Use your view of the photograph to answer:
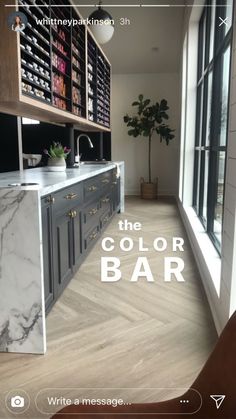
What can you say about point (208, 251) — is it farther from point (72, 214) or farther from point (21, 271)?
point (21, 271)

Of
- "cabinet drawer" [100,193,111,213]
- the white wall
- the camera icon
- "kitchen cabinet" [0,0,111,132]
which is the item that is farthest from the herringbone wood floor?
the white wall

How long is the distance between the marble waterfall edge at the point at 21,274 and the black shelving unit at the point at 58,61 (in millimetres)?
709

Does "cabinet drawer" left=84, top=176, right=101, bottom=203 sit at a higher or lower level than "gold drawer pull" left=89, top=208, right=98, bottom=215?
higher

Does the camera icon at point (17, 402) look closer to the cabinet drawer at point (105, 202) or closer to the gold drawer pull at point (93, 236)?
the gold drawer pull at point (93, 236)

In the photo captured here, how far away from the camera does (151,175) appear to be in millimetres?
6117

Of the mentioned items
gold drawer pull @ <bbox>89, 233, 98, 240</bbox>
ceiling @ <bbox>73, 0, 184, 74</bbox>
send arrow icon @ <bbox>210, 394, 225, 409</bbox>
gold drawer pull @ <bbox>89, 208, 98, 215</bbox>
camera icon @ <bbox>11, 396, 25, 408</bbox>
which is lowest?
camera icon @ <bbox>11, 396, 25, 408</bbox>

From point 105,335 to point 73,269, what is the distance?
24.0 inches

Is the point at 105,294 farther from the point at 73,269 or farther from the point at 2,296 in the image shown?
the point at 2,296

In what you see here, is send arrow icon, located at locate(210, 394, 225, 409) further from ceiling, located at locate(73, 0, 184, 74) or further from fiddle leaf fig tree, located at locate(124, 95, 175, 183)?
fiddle leaf fig tree, located at locate(124, 95, 175, 183)

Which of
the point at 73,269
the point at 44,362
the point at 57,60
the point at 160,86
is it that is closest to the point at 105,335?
the point at 44,362

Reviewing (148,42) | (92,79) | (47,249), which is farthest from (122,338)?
(148,42)

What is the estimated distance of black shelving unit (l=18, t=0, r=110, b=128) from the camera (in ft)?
5.88

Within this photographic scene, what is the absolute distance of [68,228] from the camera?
1899 mm

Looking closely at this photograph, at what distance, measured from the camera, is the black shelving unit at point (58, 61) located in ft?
5.88
